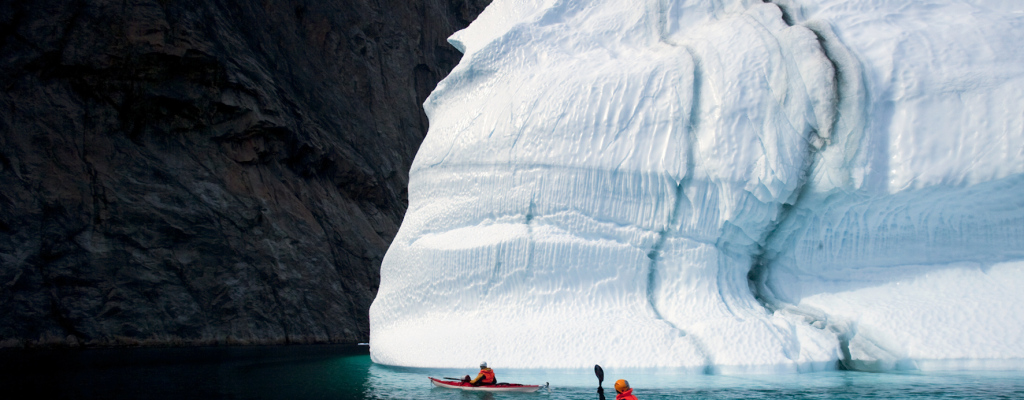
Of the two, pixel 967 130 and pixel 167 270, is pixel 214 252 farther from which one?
pixel 967 130

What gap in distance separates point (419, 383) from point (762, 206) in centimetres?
446

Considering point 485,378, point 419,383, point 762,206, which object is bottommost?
point 419,383

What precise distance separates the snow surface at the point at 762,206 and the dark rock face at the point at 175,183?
9.74 meters

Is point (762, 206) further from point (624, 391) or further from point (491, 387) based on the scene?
point (624, 391)

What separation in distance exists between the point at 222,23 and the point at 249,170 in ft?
13.5

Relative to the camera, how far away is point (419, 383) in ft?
27.0

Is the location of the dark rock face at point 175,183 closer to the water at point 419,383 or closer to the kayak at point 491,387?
the water at point 419,383

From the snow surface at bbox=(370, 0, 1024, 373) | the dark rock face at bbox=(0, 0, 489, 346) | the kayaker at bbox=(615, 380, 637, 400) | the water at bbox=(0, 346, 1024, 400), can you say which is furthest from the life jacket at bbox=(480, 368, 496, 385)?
the dark rock face at bbox=(0, 0, 489, 346)

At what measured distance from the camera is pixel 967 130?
328 inches

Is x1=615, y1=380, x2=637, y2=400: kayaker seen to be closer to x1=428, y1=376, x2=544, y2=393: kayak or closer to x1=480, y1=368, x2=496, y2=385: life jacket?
x1=428, y1=376, x2=544, y2=393: kayak

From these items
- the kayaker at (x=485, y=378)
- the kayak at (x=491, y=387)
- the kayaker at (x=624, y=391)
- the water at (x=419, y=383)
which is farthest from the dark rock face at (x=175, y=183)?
the kayaker at (x=624, y=391)

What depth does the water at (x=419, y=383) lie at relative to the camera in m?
6.53

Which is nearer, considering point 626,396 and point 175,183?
point 626,396

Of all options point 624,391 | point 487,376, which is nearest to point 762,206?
point 487,376
